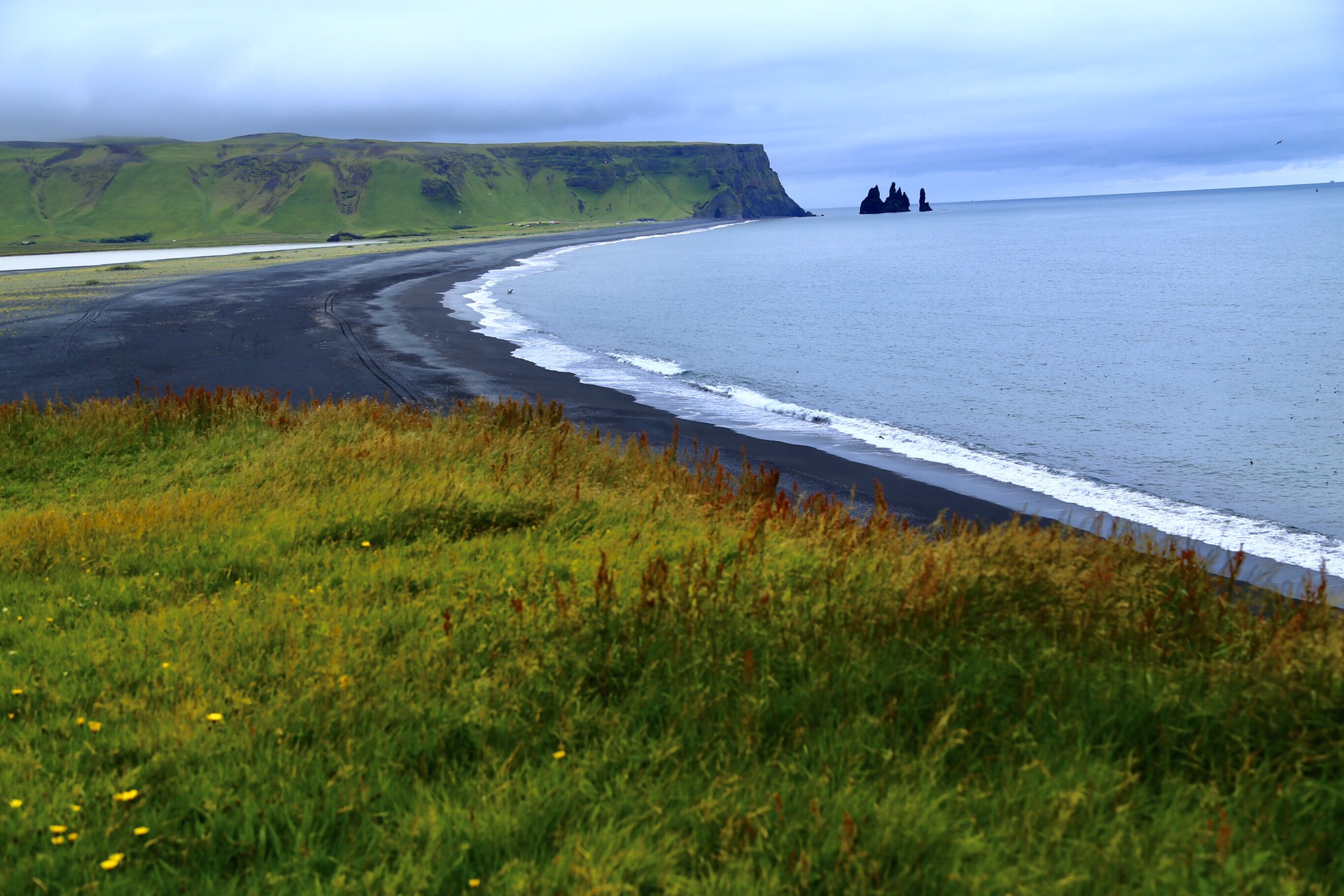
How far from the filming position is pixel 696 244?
128 metres

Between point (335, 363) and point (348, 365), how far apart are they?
50cm

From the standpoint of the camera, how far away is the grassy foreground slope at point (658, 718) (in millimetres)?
3379

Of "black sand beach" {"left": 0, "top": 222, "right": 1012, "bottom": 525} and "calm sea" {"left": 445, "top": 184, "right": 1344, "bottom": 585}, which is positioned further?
"black sand beach" {"left": 0, "top": 222, "right": 1012, "bottom": 525}

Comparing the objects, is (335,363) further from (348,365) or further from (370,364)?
(370,364)

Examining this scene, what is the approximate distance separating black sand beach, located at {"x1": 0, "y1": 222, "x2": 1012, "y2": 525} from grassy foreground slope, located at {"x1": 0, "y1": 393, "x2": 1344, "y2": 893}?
5091mm

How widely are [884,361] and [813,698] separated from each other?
84.9ft

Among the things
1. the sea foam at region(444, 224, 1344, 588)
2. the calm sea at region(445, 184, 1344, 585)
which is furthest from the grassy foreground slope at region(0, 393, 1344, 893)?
the calm sea at region(445, 184, 1344, 585)

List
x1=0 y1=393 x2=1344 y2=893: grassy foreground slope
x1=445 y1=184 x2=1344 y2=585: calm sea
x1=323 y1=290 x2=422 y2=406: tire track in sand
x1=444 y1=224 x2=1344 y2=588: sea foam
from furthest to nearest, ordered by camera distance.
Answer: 1. x1=323 y1=290 x2=422 y2=406: tire track in sand
2. x1=445 y1=184 x2=1344 y2=585: calm sea
3. x1=444 y1=224 x2=1344 y2=588: sea foam
4. x1=0 y1=393 x2=1344 y2=893: grassy foreground slope

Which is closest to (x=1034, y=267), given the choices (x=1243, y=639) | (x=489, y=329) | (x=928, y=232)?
(x=489, y=329)

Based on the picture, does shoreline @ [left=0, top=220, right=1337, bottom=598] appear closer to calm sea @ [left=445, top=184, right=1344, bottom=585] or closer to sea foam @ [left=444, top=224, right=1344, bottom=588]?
sea foam @ [left=444, top=224, right=1344, bottom=588]

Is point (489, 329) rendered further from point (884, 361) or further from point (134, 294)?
point (134, 294)

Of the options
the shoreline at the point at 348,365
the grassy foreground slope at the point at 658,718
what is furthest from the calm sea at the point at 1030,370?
the grassy foreground slope at the point at 658,718

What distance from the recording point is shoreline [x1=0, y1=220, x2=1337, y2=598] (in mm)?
14711

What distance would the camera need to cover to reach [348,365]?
2395 centimetres
